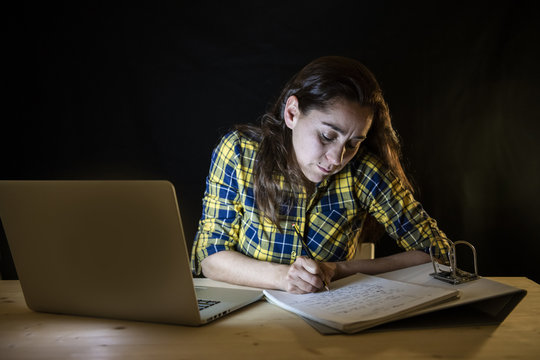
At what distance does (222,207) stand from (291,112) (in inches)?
14.5

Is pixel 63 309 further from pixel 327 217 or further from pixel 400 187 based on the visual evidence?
pixel 400 187

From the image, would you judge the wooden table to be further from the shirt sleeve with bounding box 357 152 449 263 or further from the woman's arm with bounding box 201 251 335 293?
the shirt sleeve with bounding box 357 152 449 263

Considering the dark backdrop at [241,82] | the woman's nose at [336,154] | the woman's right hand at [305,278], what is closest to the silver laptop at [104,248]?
the woman's right hand at [305,278]

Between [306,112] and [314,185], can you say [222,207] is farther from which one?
[306,112]

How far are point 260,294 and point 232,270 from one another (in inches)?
9.3

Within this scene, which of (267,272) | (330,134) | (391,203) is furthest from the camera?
(391,203)

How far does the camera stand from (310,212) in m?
1.65

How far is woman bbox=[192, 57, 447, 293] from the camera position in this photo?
1443 millimetres

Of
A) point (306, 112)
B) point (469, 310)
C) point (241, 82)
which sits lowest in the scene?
point (469, 310)

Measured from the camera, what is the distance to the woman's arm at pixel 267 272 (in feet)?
3.84

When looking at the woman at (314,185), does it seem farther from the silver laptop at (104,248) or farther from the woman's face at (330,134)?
the silver laptop at (104,248)

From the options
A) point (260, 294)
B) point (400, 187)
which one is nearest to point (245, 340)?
point (260, 294)

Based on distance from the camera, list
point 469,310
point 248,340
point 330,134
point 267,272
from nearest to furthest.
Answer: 1. point 248,340
2. point 469,310
3. point 267,272
4. point 330,134

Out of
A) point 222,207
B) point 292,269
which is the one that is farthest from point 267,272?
point 222,207
